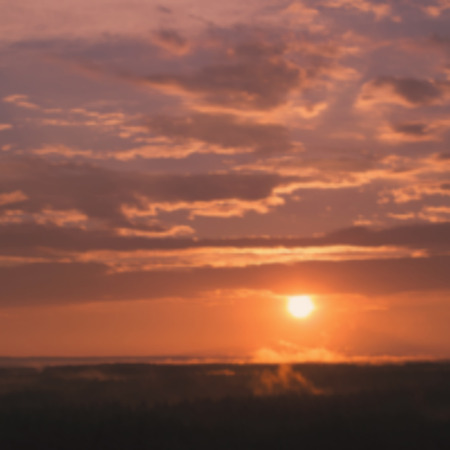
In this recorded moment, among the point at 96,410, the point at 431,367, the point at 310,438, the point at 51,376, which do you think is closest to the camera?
the point at 310,438

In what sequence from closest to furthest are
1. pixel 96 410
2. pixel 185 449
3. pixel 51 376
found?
pixel 185 449, pixel 96 410, pixel 51 376

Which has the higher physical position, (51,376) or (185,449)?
(51,376)

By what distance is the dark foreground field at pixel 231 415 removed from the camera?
249ft

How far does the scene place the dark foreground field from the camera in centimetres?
7600

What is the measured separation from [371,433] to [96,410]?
3583 cm

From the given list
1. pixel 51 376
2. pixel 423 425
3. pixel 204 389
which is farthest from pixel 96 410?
pixel 51 376

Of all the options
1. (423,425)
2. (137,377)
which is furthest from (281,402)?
(137,377)

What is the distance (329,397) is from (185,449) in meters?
42.4

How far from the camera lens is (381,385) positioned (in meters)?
139

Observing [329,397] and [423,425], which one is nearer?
[423,425]

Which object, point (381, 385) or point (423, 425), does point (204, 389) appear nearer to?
point (381, 385)

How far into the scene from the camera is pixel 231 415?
308ft

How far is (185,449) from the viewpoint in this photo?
72.9m

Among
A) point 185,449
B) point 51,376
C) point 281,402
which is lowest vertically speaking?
point 185,449
